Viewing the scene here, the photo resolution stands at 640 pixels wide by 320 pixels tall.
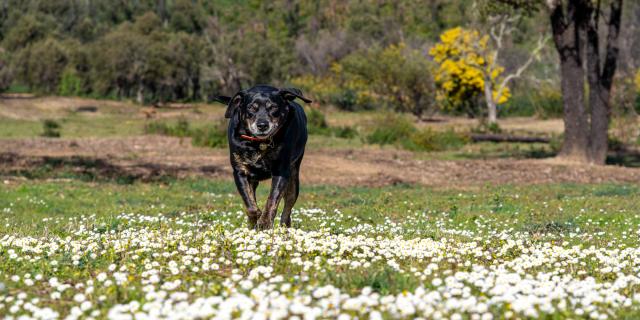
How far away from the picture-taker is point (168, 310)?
6.28m

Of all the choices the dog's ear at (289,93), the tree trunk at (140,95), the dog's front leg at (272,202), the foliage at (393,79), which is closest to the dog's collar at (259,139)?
the dog's ear at (289,93)

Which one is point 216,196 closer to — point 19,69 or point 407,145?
point 407,145

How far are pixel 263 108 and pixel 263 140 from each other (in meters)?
0.50

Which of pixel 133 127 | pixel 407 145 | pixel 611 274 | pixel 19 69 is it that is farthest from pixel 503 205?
pixel 19 69

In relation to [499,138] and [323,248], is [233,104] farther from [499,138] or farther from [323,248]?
[499,138]

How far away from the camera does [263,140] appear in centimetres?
1142

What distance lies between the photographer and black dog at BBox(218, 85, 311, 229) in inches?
438

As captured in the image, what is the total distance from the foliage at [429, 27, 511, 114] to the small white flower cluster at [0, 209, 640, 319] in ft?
179

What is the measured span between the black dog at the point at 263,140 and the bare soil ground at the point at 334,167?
1482 cm

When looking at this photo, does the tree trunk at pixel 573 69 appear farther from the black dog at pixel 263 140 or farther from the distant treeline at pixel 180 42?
the distant treeline at pixel 180 42

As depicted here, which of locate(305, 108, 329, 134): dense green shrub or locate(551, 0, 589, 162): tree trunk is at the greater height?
locate(551, 0, 589, 162): tree trunk

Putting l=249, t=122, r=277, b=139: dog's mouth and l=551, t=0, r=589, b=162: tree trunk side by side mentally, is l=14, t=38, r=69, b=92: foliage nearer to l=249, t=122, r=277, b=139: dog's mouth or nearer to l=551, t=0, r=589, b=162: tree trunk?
l=551, t=0, r=589, b=162: tree trunk

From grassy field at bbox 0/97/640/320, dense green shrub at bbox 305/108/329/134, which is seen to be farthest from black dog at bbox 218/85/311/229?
dense green shrub at bbox 305/108/329/134

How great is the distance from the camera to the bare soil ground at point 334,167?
28109 millimetres
